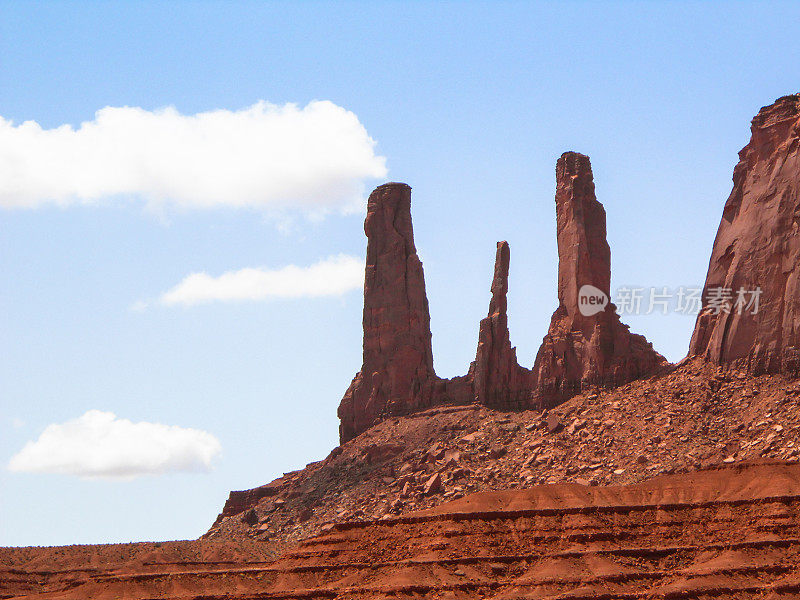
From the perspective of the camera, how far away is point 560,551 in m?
82.0

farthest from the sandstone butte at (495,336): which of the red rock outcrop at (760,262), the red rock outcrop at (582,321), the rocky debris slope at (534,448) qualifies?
the red rock outcrop at (760,262)

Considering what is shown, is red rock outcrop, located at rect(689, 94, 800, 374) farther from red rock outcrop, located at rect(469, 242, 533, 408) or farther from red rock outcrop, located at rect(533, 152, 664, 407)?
red rock outcrop, located at rect(469, 242, 533, 408)

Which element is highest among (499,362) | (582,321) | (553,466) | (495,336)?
(495,336)

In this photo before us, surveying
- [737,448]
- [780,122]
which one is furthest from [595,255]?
[737,448]

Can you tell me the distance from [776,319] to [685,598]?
30.8m

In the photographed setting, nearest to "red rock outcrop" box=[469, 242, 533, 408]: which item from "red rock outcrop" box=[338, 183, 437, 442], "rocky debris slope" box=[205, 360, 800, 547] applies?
"rocky debris slope" box=[205, 360, 800, 547]

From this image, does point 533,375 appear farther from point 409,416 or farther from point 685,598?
point 685,598

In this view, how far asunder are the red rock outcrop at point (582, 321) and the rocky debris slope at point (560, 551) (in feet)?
63.8

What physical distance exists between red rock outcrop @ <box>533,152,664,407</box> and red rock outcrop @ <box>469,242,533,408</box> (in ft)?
6.30

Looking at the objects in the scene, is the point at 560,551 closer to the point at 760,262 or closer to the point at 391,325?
the point at 760,262

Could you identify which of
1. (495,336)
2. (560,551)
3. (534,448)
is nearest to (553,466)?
(534,448)

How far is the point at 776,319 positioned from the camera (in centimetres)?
9975

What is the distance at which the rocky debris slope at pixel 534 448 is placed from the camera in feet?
311

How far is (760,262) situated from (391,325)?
110ft
